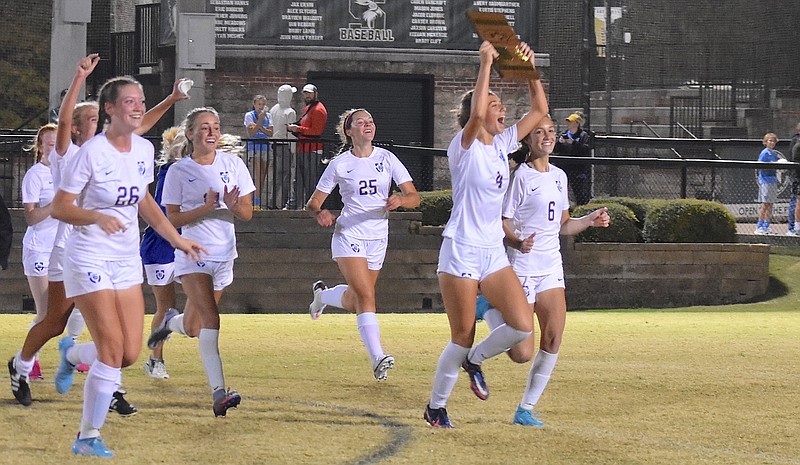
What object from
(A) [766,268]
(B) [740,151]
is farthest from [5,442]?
(B) [740,151]

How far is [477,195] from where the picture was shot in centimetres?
870

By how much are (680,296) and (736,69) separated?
47.5 ft

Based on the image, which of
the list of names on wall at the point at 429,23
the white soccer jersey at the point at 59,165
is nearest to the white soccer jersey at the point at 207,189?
the white soccer jersey at the point at 59,165

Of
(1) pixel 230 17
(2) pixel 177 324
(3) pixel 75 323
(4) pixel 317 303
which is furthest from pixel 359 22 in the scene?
(2) pixel 177 324

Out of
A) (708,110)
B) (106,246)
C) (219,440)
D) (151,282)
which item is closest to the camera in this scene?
(106,246)

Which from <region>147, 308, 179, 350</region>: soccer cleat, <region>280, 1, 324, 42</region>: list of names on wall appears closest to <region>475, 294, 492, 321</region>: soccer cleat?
<region>147, 308, 179, 350</region>: soccer cleat

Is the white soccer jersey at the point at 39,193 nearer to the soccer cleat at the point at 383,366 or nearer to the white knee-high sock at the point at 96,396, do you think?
the soccer cleat at the point at 383,366

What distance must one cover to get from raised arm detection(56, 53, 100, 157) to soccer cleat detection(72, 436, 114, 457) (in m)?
2.11

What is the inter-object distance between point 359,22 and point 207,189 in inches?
662

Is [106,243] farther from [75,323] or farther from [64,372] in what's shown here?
[75,323]

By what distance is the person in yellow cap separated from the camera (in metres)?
21.9

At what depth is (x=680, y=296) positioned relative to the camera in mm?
20797

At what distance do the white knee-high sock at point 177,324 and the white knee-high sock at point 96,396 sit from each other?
8.98ft

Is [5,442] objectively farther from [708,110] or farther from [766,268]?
[708,110]
